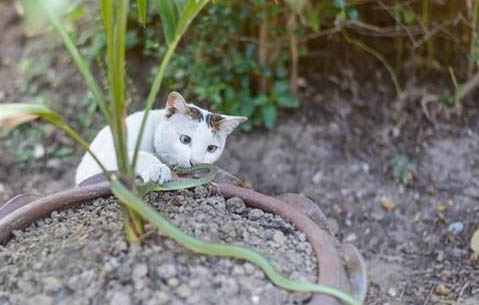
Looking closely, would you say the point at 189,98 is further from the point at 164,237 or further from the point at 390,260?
the point at 164,237

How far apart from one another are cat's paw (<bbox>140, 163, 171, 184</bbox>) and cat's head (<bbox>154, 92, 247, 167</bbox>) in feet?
0.88

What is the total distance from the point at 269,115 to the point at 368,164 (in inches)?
16.1

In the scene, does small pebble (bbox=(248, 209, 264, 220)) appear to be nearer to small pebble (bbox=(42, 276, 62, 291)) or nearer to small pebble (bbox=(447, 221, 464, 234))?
small pebble (bbox=(42, 276, 62, 291))

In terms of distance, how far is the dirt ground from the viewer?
2199 mm

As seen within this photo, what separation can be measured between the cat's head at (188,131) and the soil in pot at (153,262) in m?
0.33

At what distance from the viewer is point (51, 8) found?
3.25 ft

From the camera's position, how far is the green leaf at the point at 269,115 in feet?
8.40

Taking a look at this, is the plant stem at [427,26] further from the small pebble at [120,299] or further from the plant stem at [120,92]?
the small pebble at [120,299]

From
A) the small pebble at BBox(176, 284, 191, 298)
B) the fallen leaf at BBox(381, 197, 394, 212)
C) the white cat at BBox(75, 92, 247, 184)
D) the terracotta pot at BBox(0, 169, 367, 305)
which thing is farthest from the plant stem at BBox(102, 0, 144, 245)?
the fallen leaf at BBox(381, 197, 394, 212)

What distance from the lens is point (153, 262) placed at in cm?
A: 122

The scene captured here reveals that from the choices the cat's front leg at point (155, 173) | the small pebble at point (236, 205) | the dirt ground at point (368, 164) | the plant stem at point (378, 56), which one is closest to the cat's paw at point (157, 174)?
the cat's front leg at point (155, 173)

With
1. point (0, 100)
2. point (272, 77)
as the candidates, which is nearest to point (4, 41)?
point (0, 100)

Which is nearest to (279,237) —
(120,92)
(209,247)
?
(209,247)

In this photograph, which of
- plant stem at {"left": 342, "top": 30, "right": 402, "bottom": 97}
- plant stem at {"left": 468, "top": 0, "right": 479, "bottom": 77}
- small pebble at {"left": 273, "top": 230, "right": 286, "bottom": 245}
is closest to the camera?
small pebble at {"left": 273, "top": 230, "right": 286, "bottom": 245}
